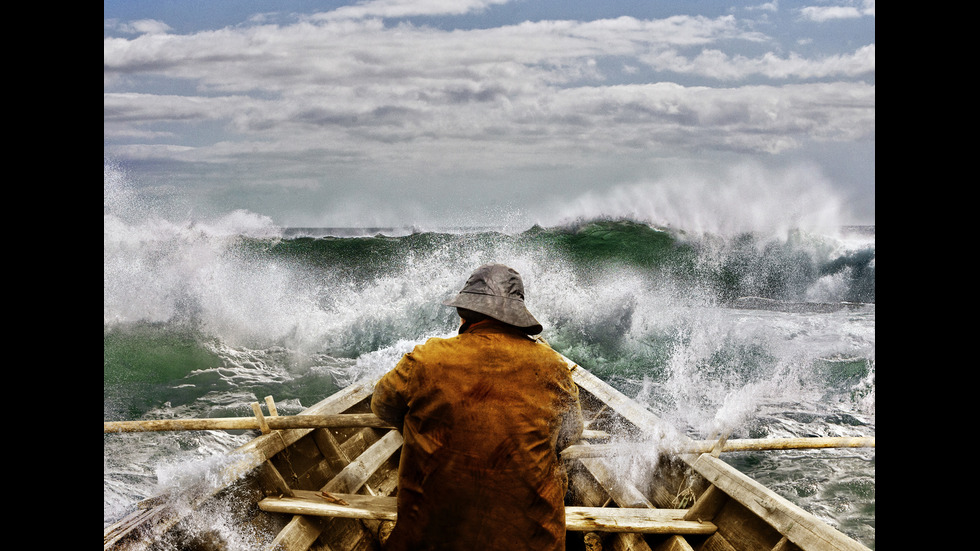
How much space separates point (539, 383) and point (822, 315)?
1581 centimetres

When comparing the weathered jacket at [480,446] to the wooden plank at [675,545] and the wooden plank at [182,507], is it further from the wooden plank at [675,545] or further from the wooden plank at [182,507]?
the wooden plank at [182,507]

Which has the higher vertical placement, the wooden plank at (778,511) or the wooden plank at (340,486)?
the wooden plank at (778,511)

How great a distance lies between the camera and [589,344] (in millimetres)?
11703

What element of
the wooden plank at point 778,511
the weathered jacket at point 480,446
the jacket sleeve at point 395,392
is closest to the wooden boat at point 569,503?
the wooden plank at point 778,511

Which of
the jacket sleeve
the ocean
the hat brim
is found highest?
the hat brim

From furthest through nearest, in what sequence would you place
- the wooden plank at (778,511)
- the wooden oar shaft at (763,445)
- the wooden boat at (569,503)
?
the wooden oar shaft at (763,445), the wooden boat at (569,503), the wooden plank at (778,511)

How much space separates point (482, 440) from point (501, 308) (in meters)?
0.48

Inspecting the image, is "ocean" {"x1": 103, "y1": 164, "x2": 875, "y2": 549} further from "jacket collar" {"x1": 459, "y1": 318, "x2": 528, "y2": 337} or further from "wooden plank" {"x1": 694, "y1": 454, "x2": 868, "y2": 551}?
"jacket collar" {"x1": 459, "y1": 318, "x2": 528, "y2": 337}

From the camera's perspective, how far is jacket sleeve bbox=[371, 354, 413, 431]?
2205mm

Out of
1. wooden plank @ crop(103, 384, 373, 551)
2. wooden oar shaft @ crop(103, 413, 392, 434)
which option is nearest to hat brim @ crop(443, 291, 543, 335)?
wooden oar shaft @ crop(103, 413, 392, 434)

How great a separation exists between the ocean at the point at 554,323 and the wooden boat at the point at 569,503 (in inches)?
19.6

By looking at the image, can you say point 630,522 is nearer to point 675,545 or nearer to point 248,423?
point 675,545

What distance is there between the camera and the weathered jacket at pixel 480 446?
6.86 feet
